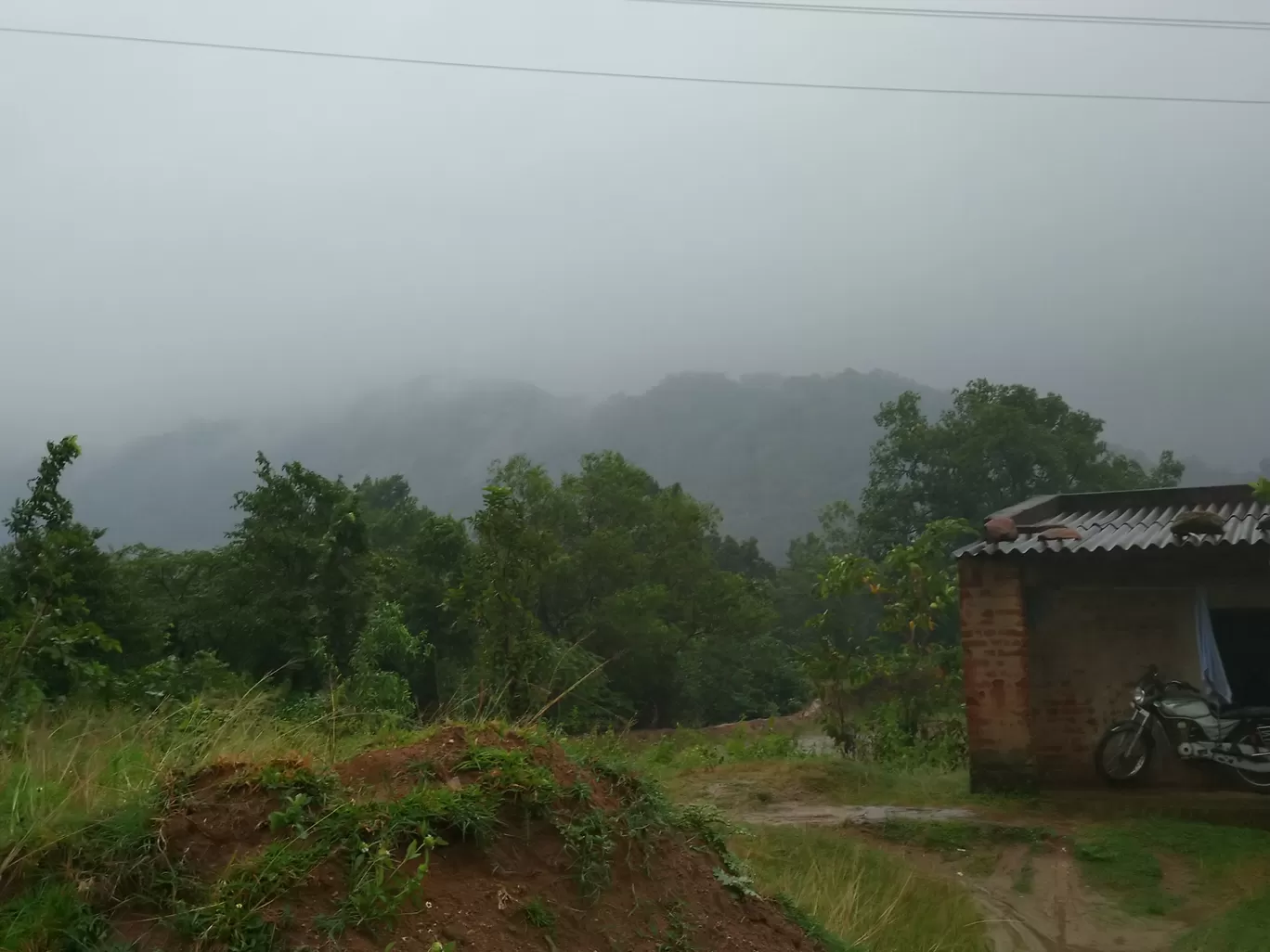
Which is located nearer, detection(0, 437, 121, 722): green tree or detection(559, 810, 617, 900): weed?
detection(559, 810, 617, 900): weed

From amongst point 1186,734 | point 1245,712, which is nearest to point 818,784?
point 1186,734

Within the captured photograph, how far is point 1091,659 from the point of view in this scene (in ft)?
35.6

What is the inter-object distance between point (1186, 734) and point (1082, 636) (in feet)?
4.43

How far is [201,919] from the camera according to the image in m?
3.18

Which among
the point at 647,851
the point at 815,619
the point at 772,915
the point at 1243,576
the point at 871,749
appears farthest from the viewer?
the point at 815,619

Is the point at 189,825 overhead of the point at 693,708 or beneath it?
overhead

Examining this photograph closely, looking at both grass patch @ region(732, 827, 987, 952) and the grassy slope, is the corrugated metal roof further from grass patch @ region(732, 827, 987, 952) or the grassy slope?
grass patch @ region(732, 827, 987, 952)

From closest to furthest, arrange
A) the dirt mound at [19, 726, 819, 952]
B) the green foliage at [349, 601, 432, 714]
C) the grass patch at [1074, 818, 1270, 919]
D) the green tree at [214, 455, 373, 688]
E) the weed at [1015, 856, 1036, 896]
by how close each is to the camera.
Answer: the dirt mound at [19, 726, 819, 952], the grass patch at [1074, 818, 1270, 919], the weed at [1015, 856, 1036, 896], the green foliage at [349, 601, 432, 714], the green tree at [214, 455, 373, 688]

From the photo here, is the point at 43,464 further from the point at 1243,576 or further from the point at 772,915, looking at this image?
the point at 1243,576

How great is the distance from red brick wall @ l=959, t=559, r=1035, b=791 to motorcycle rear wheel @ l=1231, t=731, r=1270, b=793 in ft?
6.49

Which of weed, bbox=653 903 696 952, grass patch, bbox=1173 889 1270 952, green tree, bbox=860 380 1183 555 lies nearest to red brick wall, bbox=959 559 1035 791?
grass patch, bbox=1173 889 1270 952

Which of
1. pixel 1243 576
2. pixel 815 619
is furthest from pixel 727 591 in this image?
pixel 1243 576

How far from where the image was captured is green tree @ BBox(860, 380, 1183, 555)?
39000mm

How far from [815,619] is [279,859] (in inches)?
564
